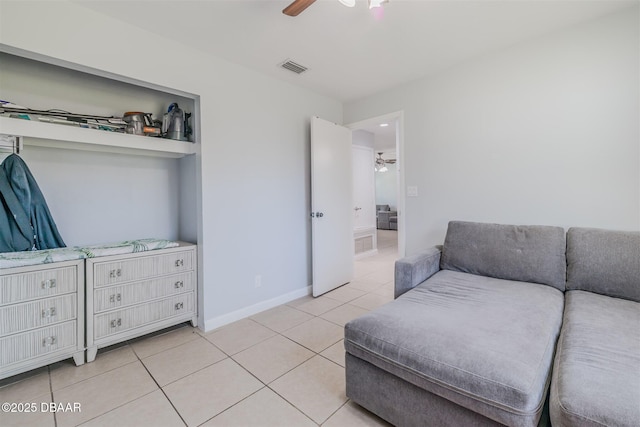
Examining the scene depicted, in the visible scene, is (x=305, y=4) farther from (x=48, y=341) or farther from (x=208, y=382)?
(x=48, y=341)

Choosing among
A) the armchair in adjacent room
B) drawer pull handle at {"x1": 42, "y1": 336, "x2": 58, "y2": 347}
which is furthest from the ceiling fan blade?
the armchair in adjacent room

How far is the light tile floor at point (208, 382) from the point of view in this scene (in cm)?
142

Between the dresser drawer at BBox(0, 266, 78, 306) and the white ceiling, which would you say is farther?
the white ceiling

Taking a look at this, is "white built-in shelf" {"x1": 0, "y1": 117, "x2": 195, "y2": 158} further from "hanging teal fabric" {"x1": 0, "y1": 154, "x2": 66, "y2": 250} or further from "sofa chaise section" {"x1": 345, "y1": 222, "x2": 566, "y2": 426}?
"sofa chaise section" {"x1": 345, "y1": 222, "x2": 566, "y2": 426}

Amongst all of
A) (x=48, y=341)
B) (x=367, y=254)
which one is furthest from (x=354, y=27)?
(x=367, y=254)

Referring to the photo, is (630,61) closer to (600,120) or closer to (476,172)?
(600,120)

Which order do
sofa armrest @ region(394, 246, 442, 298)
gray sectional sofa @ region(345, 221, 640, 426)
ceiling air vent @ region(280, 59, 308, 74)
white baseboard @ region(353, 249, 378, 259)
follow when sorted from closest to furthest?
gray sectional sofa @ region(345, 221, 640, 426) → sofa armrest @ region(394, 246, 442, 298) → ceiling air vent @ region(280, 59, 308, 74) → white baseboard @ region(353, 249, 378, 259)

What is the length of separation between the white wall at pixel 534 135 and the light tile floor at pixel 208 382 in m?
1.69

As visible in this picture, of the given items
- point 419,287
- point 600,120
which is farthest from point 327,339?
point 600,120

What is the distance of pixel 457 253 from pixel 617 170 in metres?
1.21

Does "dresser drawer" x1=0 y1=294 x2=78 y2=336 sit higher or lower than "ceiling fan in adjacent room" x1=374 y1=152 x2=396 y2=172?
lower

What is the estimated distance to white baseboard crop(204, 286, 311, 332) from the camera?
2.42 meters

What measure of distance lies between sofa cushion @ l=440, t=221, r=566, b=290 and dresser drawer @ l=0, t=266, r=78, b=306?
2.82 m

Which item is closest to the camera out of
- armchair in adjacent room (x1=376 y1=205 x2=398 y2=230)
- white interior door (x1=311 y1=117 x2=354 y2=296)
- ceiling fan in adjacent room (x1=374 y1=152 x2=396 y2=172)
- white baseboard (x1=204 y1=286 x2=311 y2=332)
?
white baseboard (x1=204 y1=286 x2=311 y2=332)
